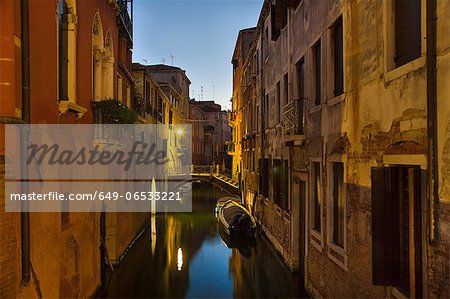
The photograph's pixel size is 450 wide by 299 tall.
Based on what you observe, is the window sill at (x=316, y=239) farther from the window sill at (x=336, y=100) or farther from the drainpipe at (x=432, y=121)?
the drainpipe at (x=432, y=121)

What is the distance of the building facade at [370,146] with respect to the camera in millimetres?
4258

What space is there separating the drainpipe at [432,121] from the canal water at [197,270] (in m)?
6.30

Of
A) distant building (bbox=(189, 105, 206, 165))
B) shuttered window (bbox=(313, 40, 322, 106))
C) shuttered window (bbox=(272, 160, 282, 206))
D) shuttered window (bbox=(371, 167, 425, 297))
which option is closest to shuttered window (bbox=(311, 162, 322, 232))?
shuttered window (bbox=(313, 40, 322, 106))

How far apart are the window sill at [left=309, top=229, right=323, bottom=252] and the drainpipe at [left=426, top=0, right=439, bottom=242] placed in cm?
441

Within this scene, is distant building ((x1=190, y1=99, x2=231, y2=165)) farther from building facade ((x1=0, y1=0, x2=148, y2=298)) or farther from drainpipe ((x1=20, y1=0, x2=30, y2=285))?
drainpipe ((x1=20, y1=0, x2=30, y2=285))

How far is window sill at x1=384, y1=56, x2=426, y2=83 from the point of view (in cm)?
456

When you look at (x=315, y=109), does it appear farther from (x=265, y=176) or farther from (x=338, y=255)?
(x=265, y=176)

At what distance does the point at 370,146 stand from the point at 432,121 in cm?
172

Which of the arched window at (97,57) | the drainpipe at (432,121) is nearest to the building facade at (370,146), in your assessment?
the drainpipe at (432,121)

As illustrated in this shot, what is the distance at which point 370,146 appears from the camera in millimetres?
5895

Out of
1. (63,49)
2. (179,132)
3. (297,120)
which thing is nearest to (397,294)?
(297,120)

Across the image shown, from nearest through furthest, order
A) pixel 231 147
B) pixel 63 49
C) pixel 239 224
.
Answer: pixel 63 49 < pixel 239 224 < pixel 231 147

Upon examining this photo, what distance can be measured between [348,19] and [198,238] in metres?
13.3

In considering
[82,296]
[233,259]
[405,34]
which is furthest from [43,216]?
[233,259]
